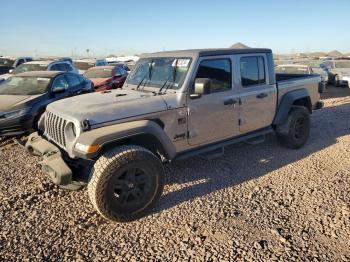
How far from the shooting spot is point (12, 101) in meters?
6.82

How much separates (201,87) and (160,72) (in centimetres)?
85

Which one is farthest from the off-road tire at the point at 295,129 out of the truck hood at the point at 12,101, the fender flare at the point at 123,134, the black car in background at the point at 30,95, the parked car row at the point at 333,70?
the parked car row at the point at 333,70

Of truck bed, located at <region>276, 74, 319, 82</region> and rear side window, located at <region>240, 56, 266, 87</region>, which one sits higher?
rear side window, located at <region>240, 56, 266, 87</region>

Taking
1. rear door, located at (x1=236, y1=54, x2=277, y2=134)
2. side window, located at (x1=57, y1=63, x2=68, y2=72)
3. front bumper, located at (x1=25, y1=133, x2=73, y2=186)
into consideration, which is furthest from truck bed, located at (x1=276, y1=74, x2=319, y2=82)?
side window, located at (x1=57, y1=63, x2=68, y2=72)

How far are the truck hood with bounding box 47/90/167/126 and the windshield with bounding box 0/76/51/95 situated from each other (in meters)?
3.43

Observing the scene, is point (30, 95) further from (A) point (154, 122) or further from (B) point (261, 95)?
(B) point (261, 95)

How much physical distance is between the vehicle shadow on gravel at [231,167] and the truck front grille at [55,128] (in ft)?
4.93

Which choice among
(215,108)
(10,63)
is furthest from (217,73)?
(10,63)

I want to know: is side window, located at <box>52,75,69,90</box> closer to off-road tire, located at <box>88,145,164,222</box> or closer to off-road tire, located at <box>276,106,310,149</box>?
off-road tire, located at <box>88,145,164,222</box>

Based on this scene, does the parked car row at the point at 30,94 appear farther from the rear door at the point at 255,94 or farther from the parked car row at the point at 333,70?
the parked car row at the point at 333,70

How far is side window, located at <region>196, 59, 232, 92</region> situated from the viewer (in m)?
4.47

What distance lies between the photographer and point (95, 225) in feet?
11.8

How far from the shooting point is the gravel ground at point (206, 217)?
Result: 3.10 metres

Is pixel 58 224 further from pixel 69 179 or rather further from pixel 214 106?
pixel 214 106
